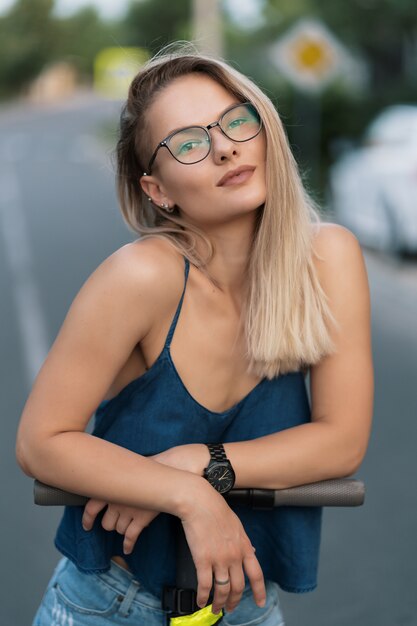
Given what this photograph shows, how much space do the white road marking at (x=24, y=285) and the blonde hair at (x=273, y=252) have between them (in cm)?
510

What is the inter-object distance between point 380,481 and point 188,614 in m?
3.35

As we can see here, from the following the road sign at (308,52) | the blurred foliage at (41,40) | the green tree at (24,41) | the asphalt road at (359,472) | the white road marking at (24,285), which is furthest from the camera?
the blurred foliage at (41,40)

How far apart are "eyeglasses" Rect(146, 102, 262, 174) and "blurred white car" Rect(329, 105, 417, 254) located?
9058mm

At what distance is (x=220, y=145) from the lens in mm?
1842

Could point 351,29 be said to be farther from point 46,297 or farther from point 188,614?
point 188,614

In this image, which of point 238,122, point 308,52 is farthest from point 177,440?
point 308,52

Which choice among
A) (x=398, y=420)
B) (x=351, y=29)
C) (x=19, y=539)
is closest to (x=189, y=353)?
(x=19, y=539)

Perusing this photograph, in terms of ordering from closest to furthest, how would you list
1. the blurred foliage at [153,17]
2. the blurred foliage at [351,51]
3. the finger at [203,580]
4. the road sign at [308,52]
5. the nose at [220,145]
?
the finger at [203,580]
the nose at [220,145]
the road sign at [308,52]
the blurred foliage at [351,51]
the blurred foliage at [153,17]

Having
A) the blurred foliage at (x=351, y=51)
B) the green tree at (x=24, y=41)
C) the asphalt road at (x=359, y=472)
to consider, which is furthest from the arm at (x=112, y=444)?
the green tree at (x=24, y=41)

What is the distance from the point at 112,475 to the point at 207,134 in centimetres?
62

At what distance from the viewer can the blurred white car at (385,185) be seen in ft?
36.0

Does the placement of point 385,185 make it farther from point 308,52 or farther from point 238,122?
point 238,122

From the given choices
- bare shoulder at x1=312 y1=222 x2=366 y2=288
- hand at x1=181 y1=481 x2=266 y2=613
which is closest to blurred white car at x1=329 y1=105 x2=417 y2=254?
bare shoulder at x1=312 y1=222 x2=366 y2=288

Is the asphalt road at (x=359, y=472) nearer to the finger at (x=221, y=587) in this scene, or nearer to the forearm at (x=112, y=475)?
the forearm at (x=112, y=475)
